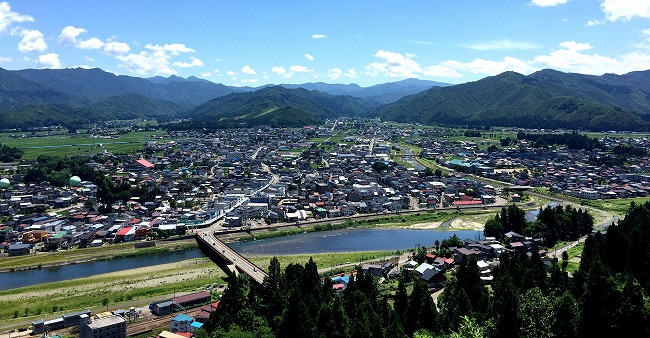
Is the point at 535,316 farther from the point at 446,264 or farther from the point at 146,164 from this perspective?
the point at 146,164

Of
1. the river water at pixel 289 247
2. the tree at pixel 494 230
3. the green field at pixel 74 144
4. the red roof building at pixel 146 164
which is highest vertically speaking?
the green field at pixel 74 144

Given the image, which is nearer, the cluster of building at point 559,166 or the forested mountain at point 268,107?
the cluster of building at point 559,166

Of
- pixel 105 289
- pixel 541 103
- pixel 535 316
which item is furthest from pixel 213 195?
pixel 541 103

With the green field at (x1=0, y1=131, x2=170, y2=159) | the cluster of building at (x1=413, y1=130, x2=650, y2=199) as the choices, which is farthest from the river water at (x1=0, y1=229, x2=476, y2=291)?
the green field at (x1=0, y1=131, x2=170, y2=159)

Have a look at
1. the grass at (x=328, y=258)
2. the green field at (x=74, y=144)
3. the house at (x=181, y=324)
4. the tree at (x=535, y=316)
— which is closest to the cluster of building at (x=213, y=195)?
the grass at (x=328, y=258)

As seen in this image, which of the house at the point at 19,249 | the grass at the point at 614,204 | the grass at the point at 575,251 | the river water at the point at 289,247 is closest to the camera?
the river water at the point at 289,247

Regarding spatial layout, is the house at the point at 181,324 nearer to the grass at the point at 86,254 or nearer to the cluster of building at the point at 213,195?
the grass at the point at 86,254

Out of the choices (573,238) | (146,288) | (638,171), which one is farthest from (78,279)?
(638,171)
